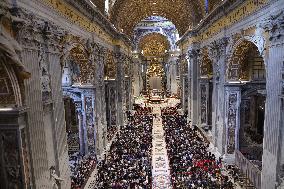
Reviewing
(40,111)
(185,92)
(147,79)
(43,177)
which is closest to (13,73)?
(40,111)

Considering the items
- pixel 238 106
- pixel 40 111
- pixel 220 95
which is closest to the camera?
pixel 40 111

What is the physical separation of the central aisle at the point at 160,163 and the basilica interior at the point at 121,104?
5cm

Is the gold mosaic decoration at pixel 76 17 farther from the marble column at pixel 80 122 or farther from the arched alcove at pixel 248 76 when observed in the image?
the arched alcove at pixel 248 76

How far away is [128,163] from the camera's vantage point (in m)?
13.4

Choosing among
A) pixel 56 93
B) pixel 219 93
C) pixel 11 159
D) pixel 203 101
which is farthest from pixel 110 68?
pixel 11 159

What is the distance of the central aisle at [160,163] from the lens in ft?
39.2

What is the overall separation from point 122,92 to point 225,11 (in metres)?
11.3

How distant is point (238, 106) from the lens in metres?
13.0

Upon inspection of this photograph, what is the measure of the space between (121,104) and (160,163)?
8.65 metres

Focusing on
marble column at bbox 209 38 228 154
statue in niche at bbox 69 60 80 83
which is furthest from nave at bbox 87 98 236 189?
statue in niche at bbox 69 60 80 83

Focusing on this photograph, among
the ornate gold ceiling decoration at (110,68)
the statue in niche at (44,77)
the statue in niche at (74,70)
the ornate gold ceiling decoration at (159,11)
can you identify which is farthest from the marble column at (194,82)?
the statue in niche at (44,77)

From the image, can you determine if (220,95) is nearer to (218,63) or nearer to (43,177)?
(218,63)

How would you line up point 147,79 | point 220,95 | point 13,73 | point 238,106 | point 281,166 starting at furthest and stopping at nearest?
1. point 147,79
2. point 220,95
3. point 238,106
4. point 281,166
5. point 13,73

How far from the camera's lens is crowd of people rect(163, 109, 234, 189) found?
1101 cm
